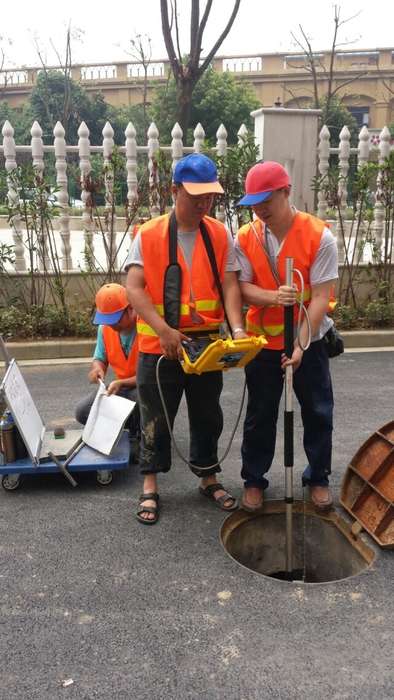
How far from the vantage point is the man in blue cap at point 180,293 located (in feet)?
8.67

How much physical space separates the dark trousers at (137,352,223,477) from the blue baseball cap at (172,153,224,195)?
837 millimetres

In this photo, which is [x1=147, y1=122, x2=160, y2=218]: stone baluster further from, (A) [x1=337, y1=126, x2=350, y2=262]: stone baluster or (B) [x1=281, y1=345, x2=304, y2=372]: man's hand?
(B) [x1=281, y1=345, x2=304, y2=372]: man's hand

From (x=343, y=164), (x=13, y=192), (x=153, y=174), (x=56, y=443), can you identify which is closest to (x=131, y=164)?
(x=153, y=174)

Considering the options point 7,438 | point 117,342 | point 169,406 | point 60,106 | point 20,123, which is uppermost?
point 60,106

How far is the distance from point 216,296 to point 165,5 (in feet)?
43.5

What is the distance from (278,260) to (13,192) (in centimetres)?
440

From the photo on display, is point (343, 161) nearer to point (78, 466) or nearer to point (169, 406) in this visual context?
point (169, 406)

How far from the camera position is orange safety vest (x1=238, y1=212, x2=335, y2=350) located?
8.80 ft

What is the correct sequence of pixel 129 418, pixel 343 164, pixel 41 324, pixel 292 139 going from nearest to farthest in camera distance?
1. pixel 129 418
2. pixel 41 324
3. pixel 292 139
4. pixel 343 164

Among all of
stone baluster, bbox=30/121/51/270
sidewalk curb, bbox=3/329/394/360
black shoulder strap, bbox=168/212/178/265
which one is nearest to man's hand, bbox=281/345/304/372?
black shoulder strap, bbox=168/212/178/265

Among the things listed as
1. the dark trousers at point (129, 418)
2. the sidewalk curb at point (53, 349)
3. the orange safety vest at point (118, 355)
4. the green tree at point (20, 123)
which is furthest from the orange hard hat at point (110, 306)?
the green tree at point (20, 123)

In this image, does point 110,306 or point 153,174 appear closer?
point 110,306

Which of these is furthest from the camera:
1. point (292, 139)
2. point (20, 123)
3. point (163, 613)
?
point (20, 123)

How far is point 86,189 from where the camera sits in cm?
633
